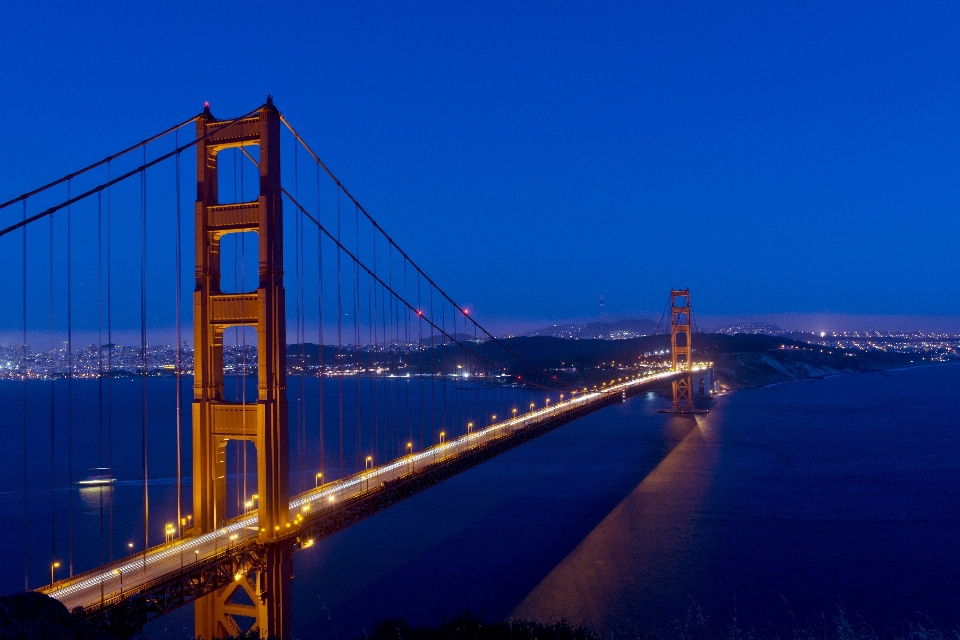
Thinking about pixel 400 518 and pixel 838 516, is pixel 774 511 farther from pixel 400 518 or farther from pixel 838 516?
pixel 400 518

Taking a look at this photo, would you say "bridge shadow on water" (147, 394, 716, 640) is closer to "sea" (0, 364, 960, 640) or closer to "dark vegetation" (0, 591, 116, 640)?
"sea" (0, 364, 960, 640)

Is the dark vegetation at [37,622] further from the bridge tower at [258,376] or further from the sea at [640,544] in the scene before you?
the sea at [640,544]

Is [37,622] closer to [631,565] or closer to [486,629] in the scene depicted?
[486,629]

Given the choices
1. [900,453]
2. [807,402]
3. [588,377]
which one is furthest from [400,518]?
[588,377]

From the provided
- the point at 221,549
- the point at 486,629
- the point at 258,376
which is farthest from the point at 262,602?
the point at 486,629

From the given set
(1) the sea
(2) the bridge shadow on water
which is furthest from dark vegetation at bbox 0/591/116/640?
(2) the bridge shadow on water

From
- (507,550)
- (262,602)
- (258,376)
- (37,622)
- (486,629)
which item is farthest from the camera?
(507,550)

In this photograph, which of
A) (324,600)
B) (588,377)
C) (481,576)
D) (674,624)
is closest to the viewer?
(674,624)
